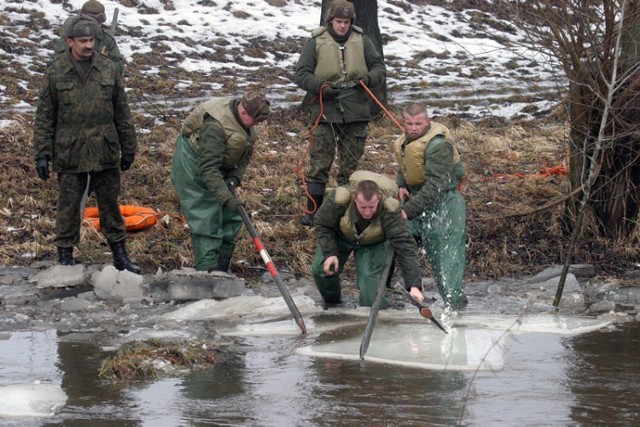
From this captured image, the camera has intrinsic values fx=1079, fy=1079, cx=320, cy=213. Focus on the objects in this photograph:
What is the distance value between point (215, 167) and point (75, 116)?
1.24 metres

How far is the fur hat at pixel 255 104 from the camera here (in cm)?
800

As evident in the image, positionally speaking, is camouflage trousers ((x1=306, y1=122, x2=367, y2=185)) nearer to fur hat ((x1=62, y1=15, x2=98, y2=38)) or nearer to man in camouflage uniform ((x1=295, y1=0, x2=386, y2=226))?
man in camouflage uniform ((x1=295, y1=0, x2=386, y2=226))

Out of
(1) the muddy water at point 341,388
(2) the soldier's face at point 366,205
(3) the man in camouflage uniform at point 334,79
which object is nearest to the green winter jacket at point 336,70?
(3) the man in camouflage uniform at point 334,79

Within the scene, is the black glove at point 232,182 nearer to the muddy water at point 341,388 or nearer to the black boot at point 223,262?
the black boot at point 223,262

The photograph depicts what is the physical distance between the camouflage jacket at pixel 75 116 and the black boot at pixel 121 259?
2.25 ft

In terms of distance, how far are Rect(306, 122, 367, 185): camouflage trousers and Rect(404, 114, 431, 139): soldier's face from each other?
1861mm

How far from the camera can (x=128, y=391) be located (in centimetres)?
599

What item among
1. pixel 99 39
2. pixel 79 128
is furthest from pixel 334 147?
pixel 99 39

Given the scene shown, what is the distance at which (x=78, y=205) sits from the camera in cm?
865

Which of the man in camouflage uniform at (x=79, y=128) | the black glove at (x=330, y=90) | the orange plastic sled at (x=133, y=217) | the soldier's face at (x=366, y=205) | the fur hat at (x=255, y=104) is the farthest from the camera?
the orange plastic sled at (x=133, y=217)

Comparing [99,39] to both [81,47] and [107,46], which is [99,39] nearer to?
[107,46]

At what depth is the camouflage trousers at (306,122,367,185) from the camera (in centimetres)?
975

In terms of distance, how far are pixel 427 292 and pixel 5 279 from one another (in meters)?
3.45

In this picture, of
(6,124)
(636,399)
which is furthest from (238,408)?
(6,124)
